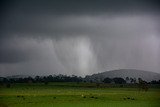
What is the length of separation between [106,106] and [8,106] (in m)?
14.4

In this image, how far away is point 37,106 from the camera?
1615 inches

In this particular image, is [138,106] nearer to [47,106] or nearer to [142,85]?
[47,106]

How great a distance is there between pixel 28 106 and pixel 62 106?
4.87m

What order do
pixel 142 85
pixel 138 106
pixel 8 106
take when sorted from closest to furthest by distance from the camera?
pixel 8 106
pixel 138 106
pixel 142 85

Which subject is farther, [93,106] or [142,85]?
[142,85]

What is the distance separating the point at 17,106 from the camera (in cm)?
4072

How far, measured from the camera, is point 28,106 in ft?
134

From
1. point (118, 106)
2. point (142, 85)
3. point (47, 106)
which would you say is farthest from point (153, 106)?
point (142, 85)

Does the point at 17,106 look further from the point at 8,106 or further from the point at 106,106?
the point at 106,106

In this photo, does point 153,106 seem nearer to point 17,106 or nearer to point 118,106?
point 118,106

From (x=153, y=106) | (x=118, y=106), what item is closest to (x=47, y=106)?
(x=118, y=106)

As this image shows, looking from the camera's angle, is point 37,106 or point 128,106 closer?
point 37,106

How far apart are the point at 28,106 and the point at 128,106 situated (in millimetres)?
14972

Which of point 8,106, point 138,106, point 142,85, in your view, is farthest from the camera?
point 142,85
